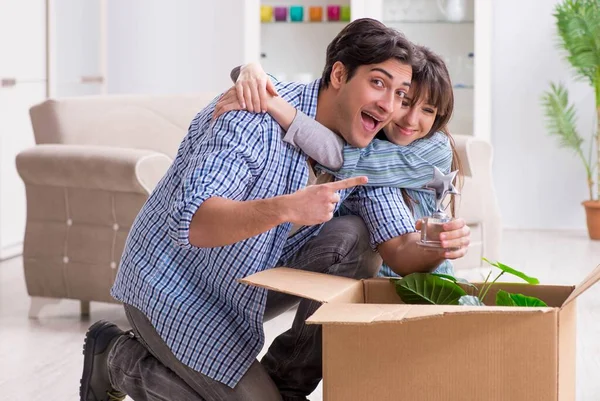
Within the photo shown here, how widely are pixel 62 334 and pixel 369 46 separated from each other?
1.74 metres

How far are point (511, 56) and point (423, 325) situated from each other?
15.4 feet

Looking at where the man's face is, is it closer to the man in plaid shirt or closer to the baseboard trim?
the man in plaid shirt

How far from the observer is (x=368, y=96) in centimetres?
183

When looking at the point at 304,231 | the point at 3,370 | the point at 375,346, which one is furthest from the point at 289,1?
the point at 375,346

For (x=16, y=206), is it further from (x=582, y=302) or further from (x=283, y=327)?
(x=582, y=302)

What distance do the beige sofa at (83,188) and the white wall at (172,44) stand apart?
247cm

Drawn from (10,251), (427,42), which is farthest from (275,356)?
(427,42)

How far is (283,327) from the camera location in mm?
3146

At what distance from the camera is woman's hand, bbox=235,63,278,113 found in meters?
1.76

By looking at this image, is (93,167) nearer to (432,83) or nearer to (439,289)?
(432,83)

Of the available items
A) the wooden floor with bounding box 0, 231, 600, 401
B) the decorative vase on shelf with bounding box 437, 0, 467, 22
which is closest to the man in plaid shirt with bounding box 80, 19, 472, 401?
the wooden floor with bounding box 0, 231, 600, 401

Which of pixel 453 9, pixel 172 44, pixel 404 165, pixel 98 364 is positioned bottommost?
pixel 98 364

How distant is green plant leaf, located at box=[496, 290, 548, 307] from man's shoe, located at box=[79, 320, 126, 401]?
2.80 ft

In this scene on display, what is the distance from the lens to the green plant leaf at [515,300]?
154cm
